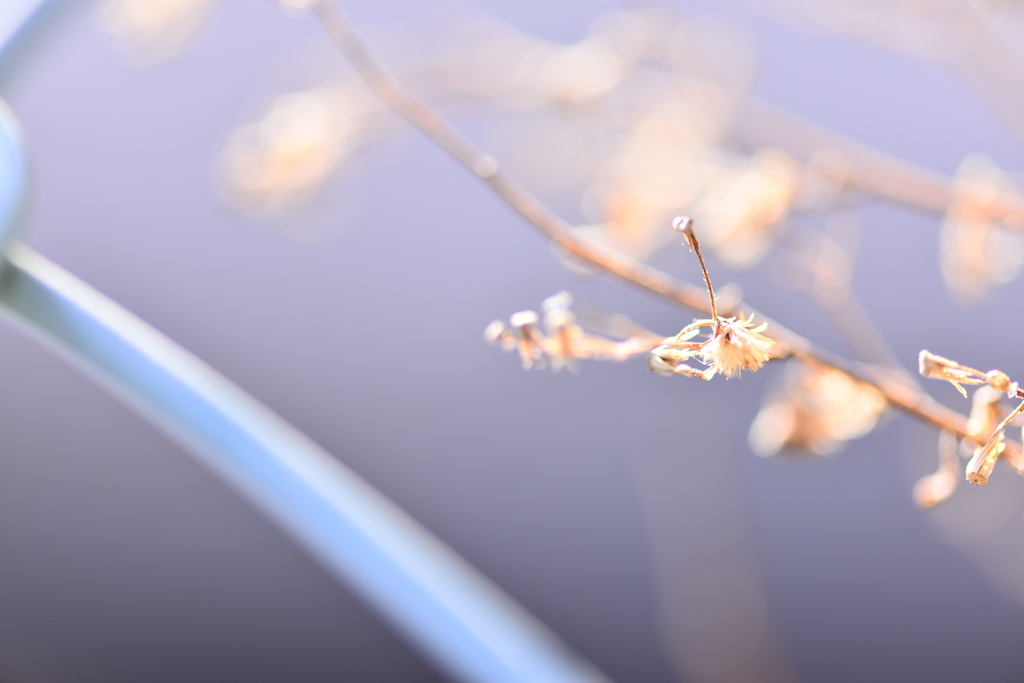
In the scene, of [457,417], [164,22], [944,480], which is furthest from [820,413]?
[457,417]

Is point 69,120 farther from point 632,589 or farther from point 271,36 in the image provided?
point 632,589

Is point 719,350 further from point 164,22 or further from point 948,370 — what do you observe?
point 164,22

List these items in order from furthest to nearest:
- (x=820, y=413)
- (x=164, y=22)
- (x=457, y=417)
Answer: (x=457, y=417)
(x=164, y=22)
(x=820, y=413)

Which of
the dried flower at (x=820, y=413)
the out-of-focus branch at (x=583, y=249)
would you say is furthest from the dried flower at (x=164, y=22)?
the dried flower at (x=820, y=413)

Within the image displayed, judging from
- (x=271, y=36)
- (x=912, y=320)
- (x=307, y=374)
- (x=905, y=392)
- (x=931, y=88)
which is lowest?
(x=905, y=392)

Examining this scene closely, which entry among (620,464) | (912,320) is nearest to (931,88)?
(912,320)

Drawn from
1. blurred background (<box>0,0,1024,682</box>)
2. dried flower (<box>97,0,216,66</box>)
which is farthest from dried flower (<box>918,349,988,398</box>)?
blurred background (<box>0,0,1024,682</box>)
